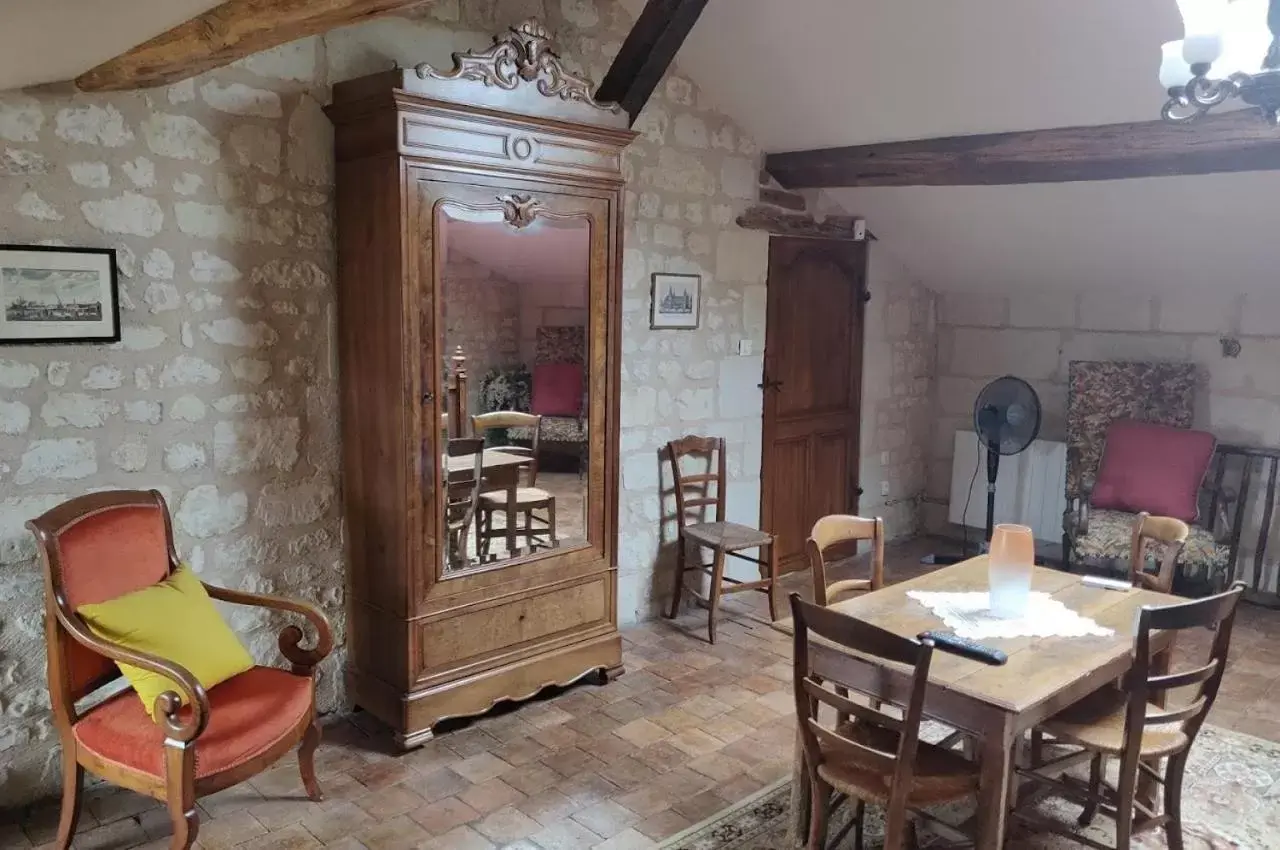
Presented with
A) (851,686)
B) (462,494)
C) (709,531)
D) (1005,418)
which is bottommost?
(709,531)

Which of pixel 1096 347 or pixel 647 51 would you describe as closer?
pixel 647 51

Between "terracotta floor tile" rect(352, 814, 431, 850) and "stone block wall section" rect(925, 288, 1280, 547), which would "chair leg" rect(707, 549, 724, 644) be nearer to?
"terracotta floor tile" rect(352, 814, 431, 850)

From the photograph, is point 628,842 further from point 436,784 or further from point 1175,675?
point 1175,675

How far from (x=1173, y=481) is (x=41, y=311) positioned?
16.5 feet

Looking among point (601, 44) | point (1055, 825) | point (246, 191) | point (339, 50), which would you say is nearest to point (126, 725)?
point (246, 191)

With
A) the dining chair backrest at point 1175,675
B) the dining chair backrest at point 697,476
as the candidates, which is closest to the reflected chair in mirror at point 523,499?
the dining chair backrest at point 697,476

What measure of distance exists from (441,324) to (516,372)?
41cm

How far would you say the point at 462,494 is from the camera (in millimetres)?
3568

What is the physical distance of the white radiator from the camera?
584 cm

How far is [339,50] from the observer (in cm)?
350

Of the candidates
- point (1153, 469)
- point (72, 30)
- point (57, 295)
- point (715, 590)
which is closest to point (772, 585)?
point (715, 590)

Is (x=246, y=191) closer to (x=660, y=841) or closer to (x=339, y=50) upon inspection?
(x=339, y=50)

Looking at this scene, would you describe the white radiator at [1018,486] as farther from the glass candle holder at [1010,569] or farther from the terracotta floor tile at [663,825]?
the terracotta floor tile at [663,825]

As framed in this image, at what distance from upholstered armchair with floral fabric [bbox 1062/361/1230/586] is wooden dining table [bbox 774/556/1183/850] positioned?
2342 millimetres
